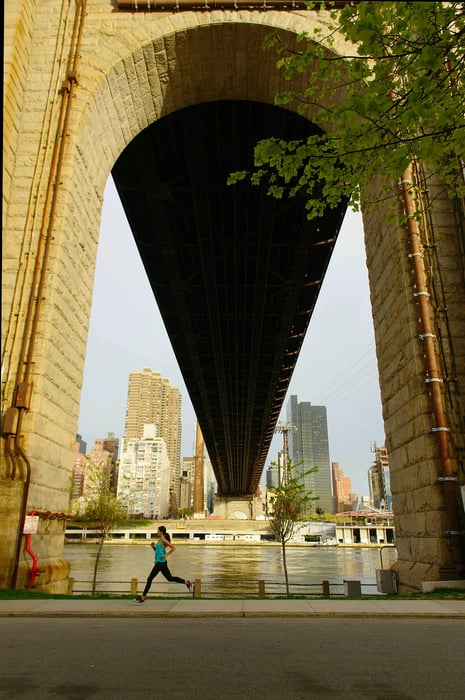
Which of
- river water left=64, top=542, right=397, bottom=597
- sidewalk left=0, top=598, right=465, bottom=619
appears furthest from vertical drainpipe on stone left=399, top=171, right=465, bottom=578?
river water left=64, top=542, right=397, bottom=597

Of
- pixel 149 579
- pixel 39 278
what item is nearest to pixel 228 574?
pixel 149 579

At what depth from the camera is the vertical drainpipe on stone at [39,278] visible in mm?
9469

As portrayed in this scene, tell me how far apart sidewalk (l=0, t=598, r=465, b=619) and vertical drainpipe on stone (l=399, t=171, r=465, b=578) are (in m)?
1.48

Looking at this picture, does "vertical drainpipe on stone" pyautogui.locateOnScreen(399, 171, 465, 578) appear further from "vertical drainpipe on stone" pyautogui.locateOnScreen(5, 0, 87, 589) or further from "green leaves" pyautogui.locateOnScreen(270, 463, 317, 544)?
"green leaves" pyautogui.locateOnScreen(270, 463, 317, 544)

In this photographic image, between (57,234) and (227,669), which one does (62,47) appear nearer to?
(57,234)

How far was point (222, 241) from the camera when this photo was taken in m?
27.1

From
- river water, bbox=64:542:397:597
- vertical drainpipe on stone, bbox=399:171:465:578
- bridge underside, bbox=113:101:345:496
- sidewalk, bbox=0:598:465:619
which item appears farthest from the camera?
river water, bbox=64:542:397:597

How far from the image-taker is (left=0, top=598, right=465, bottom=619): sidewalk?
24.9 feet

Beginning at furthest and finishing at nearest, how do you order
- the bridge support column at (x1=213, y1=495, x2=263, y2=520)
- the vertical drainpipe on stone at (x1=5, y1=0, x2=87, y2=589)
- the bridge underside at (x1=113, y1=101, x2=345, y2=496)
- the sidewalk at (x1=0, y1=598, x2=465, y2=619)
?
the bridge support column at (x1=213, y1=495, x2=263, y2=520) → the bridge underside at (x1=113, y1=101, x2=345, y2=496) → the vertical drainpipe on stone at (x1=5, y1=0, x2=87, y2=589) → the sidewalk at (x1=0, y1=598, x2=465, y2=619)

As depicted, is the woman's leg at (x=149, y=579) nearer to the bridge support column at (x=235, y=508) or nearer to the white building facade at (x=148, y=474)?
the bridge support column at (x=235, y=508)

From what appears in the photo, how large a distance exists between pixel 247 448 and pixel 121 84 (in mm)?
72667

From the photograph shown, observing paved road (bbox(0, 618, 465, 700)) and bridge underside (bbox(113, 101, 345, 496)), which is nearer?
paved road (bbox(0, 618, 465, 700))

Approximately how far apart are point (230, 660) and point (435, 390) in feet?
25.2

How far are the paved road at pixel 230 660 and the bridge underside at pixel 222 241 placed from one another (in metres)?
16.8
